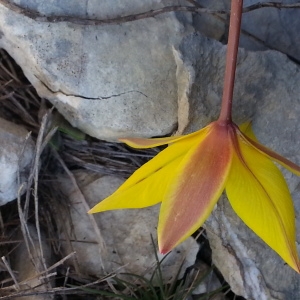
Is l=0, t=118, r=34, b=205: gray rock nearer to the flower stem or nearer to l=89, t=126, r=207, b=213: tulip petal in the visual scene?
l=89, t=126, r=207, b=213: tulip petal

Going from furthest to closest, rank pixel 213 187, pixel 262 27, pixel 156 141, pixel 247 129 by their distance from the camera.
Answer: pixel 262 27
pixel 247 129
pixel 156 141
pixel 213 187

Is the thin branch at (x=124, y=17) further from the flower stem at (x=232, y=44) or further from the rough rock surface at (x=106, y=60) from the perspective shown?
the flower stem at (x=232, y=44)

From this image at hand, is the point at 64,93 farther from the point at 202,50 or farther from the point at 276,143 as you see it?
the point at 276,143

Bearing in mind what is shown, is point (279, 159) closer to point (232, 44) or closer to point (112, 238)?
point (232, 44)

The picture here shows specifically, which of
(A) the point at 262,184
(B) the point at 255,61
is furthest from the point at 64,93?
(A) the point at 262,184

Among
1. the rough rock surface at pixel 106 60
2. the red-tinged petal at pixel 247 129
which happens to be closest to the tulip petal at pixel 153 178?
the red-tinged petal at pixel 247 129

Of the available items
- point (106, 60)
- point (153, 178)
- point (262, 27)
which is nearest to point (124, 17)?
point (106, 60)

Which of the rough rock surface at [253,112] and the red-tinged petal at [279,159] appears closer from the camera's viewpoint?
the red-tinged petal at [279,159]
